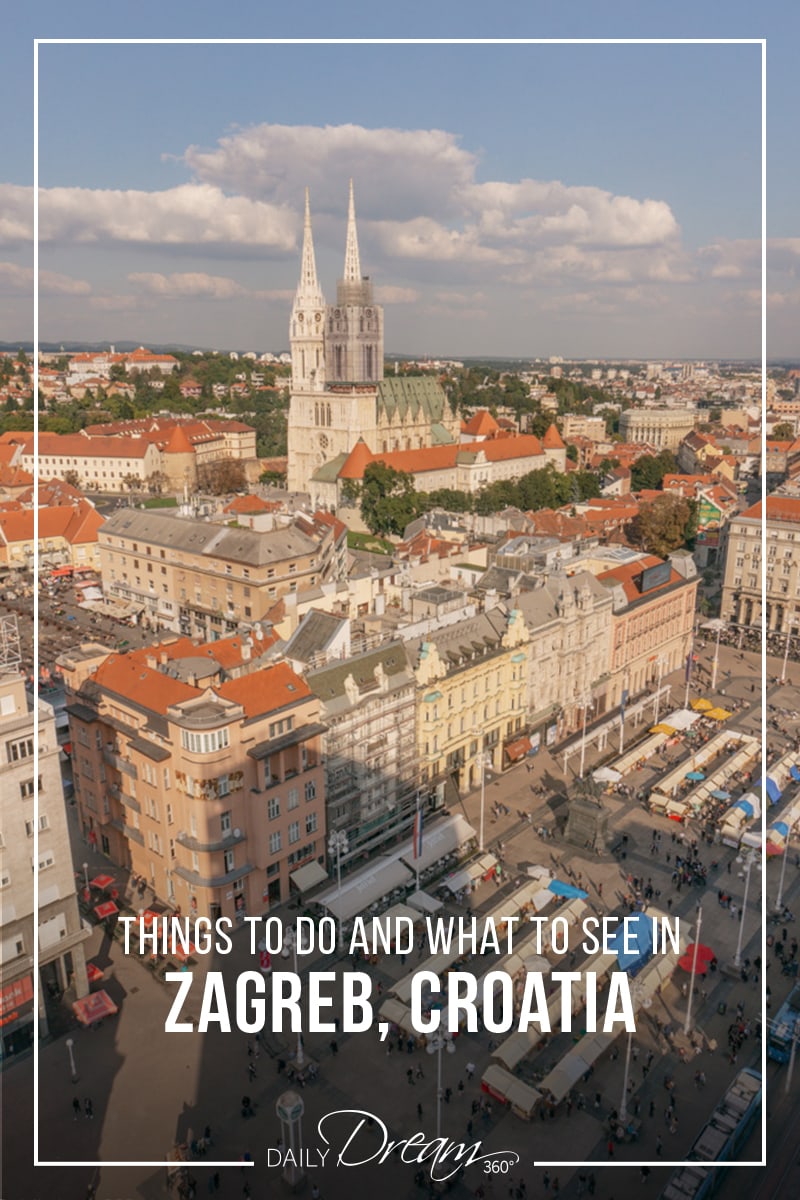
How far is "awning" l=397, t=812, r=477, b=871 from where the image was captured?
47.9m

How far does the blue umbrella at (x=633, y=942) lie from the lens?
42.0 metres

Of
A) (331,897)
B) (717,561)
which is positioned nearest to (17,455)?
(717,561)

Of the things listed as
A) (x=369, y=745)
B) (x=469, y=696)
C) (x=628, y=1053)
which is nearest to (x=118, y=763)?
(x=369, y=745)

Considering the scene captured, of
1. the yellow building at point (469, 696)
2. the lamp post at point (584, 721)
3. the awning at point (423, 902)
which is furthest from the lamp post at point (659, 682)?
the awning at point (423, 902)

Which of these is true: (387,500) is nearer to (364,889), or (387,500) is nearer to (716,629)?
(716,629)

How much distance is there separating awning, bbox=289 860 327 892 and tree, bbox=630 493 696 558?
75857 millimetres

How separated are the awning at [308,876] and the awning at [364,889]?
91 cm

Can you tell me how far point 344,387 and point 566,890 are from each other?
128 m

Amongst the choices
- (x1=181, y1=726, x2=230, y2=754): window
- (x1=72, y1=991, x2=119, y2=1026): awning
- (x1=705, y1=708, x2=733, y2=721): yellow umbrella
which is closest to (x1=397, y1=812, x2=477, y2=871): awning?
(x1=181, y1=726, x2=230, y2=754): window

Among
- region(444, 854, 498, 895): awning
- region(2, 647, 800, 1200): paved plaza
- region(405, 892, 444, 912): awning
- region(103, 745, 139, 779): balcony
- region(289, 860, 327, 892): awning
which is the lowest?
region(2, 647, 800, 1200): paved plaza

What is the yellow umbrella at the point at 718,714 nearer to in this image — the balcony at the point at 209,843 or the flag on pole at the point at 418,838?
the flag on pole at the point at 418,838

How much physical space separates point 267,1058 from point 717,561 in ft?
328

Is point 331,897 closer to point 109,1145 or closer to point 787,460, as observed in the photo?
point 109,1145

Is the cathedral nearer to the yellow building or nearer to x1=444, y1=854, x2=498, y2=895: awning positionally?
the yellow building
